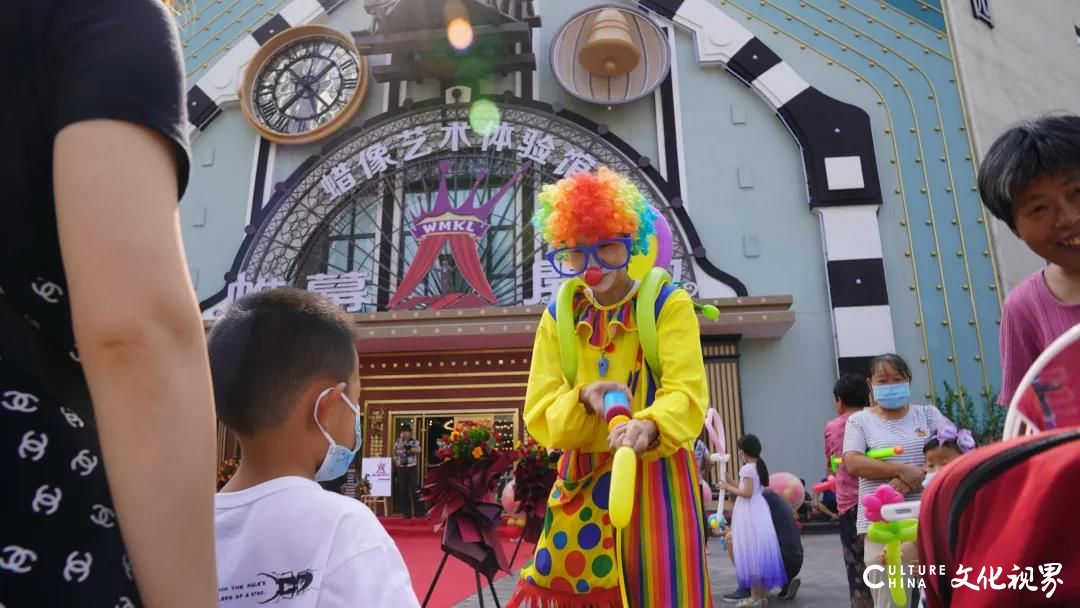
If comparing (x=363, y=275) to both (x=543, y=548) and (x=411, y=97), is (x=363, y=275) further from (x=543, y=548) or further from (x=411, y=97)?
(x=543, y=548)

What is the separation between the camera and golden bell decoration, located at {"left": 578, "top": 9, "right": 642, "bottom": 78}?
1090cm

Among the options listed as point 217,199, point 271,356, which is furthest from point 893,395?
point 217,199

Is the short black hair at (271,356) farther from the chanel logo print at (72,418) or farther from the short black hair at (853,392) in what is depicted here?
the short black hair at (853,392)

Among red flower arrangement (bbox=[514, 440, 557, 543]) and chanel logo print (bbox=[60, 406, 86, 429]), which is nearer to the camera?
chanel logo print (bbox=[60, 406, 86, 429])

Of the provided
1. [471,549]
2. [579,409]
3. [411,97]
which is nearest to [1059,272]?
[579,409]

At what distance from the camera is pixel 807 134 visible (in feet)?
34.9

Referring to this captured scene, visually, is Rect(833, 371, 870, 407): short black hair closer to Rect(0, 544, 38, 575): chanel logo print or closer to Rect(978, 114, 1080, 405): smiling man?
Rect(978, 114, 1080, 405): smiling man

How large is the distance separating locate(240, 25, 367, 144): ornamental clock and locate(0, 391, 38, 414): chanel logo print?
1210 centimetres

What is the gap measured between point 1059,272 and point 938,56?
11.2 m

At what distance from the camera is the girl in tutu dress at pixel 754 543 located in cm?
458

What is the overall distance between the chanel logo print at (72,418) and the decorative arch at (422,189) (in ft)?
33.0

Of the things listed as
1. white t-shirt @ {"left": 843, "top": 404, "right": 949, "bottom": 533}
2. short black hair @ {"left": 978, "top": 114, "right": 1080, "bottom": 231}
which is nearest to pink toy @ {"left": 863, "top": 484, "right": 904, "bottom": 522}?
short black hair @ {"left": 978, "top": 114, "right": 1080, "bottom": 231}

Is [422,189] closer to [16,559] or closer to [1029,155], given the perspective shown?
[1029,155]

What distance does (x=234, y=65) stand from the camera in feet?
41.6
